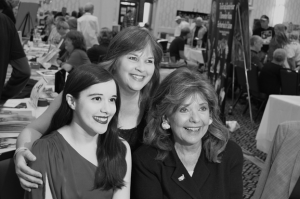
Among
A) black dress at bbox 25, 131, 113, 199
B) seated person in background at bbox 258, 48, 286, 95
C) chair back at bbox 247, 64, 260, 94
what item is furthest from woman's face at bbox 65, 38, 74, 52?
black dress at bbox 25, 131, 113, 199

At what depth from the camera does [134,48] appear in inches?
Result: 74.2

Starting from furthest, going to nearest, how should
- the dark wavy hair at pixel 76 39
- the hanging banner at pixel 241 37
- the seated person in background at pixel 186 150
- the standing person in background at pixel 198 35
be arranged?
the standing person in background at pixel 198 35 < the dark wavy hair at pixel 76 39 < the hanging banner at pixel 241 37 < the seated person in background at pixel 186 150

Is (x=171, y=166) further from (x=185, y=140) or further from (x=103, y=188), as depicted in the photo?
(x=103, y=188)

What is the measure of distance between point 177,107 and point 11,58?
1.65 meters

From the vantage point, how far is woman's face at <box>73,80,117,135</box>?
1485 millimetres

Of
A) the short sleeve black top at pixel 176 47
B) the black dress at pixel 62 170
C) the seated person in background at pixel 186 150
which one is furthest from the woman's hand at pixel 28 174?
the short sleeve black top at pixel 176 47

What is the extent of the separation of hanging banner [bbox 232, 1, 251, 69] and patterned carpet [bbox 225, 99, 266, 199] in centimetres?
88

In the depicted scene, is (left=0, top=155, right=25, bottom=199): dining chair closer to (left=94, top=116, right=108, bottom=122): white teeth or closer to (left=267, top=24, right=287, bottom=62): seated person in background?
(left=94, top=116, right=108, bottom=122): white teeth

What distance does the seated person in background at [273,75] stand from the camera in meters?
6.41

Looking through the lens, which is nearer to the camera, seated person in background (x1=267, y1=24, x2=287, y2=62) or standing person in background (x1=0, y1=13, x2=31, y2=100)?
standing person in background (x1=0, y1=13, x2=31, y2=100)

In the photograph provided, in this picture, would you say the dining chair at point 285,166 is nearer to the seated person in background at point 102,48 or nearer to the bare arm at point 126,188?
the bare arm at point 126,188

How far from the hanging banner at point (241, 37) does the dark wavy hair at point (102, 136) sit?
3.77 m

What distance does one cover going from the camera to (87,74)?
4.95ft

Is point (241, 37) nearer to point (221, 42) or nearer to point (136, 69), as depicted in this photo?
point (221, 42)
